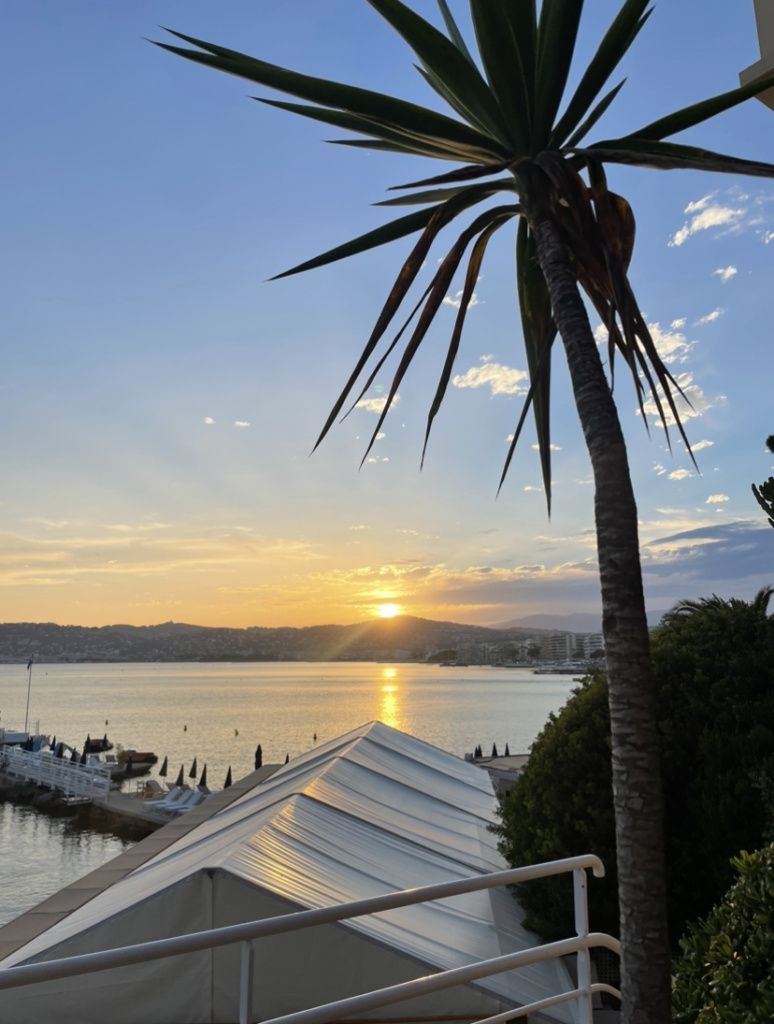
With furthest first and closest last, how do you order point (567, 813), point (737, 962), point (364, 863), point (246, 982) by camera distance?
point (364, 863) < point (567, 813) < point (737, 962) < point (246, 982)

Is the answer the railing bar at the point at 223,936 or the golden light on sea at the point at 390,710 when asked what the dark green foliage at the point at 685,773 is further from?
the golden light on sea at the point at 390,710

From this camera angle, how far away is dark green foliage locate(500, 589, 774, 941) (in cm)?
557

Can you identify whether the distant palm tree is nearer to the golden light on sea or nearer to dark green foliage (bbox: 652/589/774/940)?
dark green foliage (bbox: 652/589/774/940)

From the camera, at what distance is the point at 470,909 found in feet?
21.1

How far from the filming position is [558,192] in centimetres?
359

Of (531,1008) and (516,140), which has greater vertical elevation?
(516,140)

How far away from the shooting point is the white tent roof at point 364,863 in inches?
207

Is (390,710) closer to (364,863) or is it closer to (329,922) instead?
(364,863)

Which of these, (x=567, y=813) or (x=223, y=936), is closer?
(x=223, y=936)

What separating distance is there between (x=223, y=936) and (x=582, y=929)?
1.54 m

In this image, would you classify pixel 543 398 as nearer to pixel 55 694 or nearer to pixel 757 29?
pixel 757 29

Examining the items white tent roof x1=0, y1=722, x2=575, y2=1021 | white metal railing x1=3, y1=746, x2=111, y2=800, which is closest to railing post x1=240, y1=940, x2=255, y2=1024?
white tent roof x1=0, y1=722, x2=575, y2=1021

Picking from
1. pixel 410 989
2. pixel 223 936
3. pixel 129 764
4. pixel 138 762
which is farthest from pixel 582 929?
pixel 138 762

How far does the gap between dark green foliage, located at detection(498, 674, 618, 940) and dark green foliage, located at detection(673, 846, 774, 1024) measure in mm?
3169
